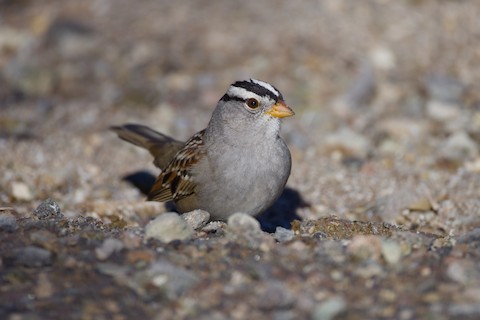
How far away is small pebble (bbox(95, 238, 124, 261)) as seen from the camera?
457 cm

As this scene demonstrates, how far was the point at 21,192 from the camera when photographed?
25.2ft

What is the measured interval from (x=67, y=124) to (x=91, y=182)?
137 cm

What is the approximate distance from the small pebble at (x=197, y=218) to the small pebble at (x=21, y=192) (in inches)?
96.3

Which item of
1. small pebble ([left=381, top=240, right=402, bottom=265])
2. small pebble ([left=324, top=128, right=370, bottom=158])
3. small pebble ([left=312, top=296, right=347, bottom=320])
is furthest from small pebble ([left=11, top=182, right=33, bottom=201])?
small pebble ([left=312, top=296, right=347, bottom=320])

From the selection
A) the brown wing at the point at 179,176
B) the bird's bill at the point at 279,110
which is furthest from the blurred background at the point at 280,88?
the bird's bill at the point at 279,110

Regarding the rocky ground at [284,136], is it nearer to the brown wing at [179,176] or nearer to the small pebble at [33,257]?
the small pebble at [33,257]

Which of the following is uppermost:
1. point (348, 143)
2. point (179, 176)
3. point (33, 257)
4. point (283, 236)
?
point (348, 143)

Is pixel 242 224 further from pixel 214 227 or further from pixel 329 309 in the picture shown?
pixel 329 309

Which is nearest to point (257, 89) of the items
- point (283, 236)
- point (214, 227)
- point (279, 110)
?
point (279, 110)

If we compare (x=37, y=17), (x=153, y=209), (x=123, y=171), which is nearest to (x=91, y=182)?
(x=123, y=171)

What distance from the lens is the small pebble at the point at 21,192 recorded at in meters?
7.64

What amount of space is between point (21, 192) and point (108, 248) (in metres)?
3.30

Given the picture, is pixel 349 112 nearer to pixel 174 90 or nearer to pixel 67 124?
pixel 174 90

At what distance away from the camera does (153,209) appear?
7.54 metres
